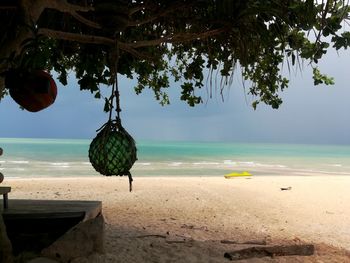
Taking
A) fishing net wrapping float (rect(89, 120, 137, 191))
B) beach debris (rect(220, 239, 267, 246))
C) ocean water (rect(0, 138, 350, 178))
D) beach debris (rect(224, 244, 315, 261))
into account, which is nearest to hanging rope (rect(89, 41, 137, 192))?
fishing net wrapping float (rect(89, 120, 137, 191))

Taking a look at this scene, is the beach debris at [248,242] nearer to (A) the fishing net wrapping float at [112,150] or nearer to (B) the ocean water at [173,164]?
(B) the ocean water at [173,164]

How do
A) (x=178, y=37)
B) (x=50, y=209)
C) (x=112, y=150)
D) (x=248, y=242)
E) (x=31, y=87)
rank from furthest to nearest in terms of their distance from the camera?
1. (x=248, y=242)
2. (x=50, y=209)
3. (x=178, y=37)
4. (x=31, y=87)
5. (x=112, y=150)

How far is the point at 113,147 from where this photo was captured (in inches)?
114

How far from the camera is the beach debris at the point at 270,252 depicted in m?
5.23

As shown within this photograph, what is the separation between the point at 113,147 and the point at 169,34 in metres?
2.82

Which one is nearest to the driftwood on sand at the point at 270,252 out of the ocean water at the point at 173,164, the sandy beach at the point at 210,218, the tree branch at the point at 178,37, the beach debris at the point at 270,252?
the beach debris at the point at 270,252

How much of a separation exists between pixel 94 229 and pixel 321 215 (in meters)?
6.80

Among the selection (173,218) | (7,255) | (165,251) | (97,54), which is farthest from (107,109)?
(173,218)

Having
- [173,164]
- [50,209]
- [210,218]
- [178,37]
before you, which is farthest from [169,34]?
[173,164]

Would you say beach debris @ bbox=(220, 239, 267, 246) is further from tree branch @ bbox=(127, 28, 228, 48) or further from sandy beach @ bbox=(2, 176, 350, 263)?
tree branch @ bbox=(127, 28, 228, 48)

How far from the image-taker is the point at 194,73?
20.9ft

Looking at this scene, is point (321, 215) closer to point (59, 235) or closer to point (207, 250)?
point (207, 250)

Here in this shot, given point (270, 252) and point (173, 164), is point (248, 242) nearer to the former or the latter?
point (270, 252)

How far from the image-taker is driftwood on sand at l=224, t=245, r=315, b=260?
5.23m
